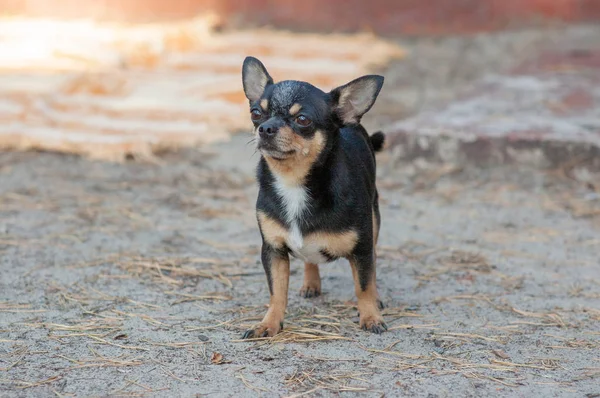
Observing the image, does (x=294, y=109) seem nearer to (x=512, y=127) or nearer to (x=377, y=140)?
(x=377, y=140)

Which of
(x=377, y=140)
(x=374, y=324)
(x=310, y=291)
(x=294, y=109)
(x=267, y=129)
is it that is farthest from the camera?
(x=377, y=140)

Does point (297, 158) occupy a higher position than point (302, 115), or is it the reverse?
point (302, 115)

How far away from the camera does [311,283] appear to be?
4.11 m

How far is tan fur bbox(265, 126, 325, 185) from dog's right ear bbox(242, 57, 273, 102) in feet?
1.19

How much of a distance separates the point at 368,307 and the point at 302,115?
3.00ft

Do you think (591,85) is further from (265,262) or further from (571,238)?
(265,262)

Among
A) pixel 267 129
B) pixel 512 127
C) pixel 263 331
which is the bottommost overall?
pixel 263 331

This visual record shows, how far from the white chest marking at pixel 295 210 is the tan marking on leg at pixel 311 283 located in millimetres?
523

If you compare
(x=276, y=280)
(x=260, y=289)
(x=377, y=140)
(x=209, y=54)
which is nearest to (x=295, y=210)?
(x=276, y=280)

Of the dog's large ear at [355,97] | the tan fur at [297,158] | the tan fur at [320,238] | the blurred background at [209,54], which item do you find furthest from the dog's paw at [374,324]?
the blurred background at [209,54]

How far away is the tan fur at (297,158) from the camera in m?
3.37

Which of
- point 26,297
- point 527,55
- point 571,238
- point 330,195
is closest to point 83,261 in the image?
point 26,297

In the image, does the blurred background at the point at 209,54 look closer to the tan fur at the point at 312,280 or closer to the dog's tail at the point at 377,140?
the dog's tail at the point at 377,140

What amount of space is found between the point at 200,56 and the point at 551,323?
657cm
